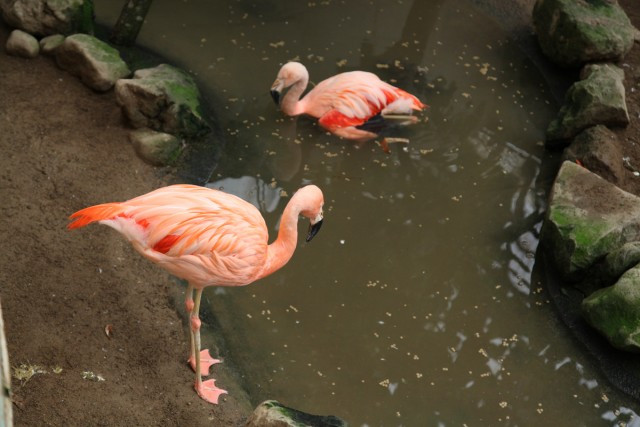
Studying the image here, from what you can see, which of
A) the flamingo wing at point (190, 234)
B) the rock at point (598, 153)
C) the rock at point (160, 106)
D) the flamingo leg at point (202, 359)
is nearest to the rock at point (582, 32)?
the rock at point (598, 153)

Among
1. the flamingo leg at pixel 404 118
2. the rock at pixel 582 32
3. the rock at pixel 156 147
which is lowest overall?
the rock at pixel 156 147

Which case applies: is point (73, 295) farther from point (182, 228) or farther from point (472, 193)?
point (472, 193)

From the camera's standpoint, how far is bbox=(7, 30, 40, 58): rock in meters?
5.33

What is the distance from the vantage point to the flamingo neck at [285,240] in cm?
363

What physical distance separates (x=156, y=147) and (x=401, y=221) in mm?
1512

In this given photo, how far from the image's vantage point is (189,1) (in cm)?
619

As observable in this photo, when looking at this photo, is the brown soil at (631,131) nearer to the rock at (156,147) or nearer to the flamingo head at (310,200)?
the flamingo head at (310,200)

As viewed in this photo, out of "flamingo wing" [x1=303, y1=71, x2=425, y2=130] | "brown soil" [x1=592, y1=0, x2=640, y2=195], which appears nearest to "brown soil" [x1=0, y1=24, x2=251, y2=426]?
"flamingo wing" [x1=303, y1=71, x2=425, y2=130]

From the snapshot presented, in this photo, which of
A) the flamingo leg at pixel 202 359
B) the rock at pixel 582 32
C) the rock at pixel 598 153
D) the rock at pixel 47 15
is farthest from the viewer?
the rock at pixel 582 32

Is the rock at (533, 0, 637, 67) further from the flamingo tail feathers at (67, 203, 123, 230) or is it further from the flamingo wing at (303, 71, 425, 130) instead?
the flamingo tail feathers at (67, 203, 123, 230)

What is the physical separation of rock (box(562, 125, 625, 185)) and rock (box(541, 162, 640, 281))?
262 millimetres

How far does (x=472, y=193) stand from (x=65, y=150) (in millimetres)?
2443

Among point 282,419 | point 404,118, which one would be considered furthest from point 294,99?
point 282,419

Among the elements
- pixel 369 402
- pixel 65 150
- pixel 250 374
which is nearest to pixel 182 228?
pixel 250 374
